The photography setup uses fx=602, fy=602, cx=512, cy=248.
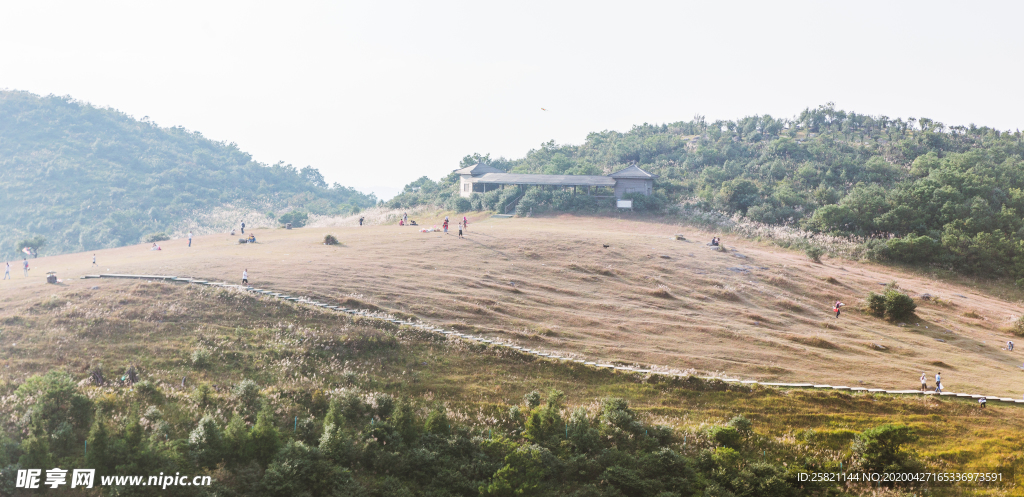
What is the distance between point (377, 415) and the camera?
1834cm

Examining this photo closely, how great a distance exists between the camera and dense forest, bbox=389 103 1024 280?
165ft

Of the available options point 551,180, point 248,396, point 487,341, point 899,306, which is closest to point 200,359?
point 248,396

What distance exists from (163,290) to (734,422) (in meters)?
23.7

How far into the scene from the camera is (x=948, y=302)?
38.0 m

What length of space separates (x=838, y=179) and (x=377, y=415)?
230ft

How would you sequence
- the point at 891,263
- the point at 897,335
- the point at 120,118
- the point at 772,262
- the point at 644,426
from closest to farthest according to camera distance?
1. the point at 644,426
2. the point at 897,335
3. the point at 772,262
4. the point at 891,263
5. the point at 120,118

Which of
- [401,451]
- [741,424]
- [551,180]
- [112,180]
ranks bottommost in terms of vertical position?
[401,451]

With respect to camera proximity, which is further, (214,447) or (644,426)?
(644,426)

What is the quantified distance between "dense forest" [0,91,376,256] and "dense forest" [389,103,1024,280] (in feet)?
103

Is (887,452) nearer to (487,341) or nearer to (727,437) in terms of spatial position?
(727,437)

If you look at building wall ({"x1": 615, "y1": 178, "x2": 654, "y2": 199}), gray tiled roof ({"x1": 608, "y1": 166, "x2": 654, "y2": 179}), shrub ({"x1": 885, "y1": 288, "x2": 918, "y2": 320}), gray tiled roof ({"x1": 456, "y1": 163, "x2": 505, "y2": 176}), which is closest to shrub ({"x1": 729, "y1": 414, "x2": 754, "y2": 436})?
shrub ({"x1": 885, "y1": 288, "x2": 918, "y2": 320})

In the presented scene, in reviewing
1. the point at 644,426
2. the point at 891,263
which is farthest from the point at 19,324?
the point at 891,263

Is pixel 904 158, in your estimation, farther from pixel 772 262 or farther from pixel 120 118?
pixel 120 118

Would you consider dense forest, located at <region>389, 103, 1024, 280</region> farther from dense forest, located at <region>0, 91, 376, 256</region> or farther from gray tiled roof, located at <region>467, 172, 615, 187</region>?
dense forest, located at <region>0, 91, 376, 256</region>
